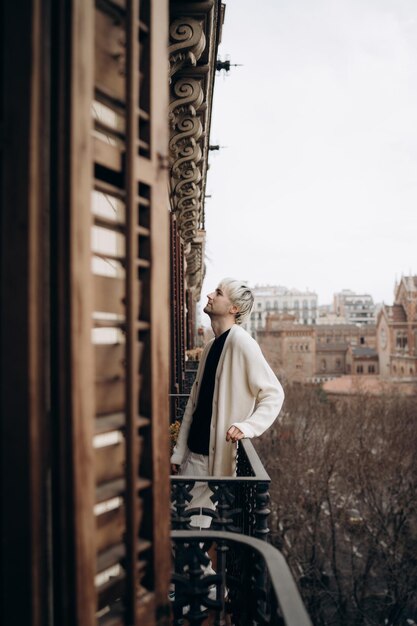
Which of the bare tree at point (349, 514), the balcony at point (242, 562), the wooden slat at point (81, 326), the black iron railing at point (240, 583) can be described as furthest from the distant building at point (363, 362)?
the wooden slat at point (81, 326)

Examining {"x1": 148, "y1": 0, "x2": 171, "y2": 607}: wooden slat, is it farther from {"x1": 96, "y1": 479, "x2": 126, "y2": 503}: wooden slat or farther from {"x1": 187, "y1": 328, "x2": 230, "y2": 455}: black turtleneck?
{"x1": 187, "y1": 328, "x2": 230, "y2": 455}: black turtleneck

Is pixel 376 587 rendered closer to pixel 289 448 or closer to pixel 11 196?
pixel 289 448

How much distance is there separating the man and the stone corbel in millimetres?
1766

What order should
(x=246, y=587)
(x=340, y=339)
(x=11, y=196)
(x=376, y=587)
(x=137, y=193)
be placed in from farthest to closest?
(x=340, y=339) < (x=376, y=587) < (x=246, y=587) < (x=137, y=193) < (x=11, y=196)

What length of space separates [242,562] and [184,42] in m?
3.48

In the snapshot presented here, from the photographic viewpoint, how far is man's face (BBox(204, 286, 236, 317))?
11.9 feet

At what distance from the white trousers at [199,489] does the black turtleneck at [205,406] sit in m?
0.06

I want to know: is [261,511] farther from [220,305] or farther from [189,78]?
[189,78]

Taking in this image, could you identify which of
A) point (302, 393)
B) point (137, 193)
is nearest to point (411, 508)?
point (302, 393)

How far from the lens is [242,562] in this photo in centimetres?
283

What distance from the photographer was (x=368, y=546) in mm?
21234

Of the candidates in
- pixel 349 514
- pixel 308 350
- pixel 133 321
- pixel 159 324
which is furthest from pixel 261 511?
pixel 308 350

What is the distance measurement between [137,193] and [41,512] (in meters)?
0.88

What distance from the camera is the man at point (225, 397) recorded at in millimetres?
3305
